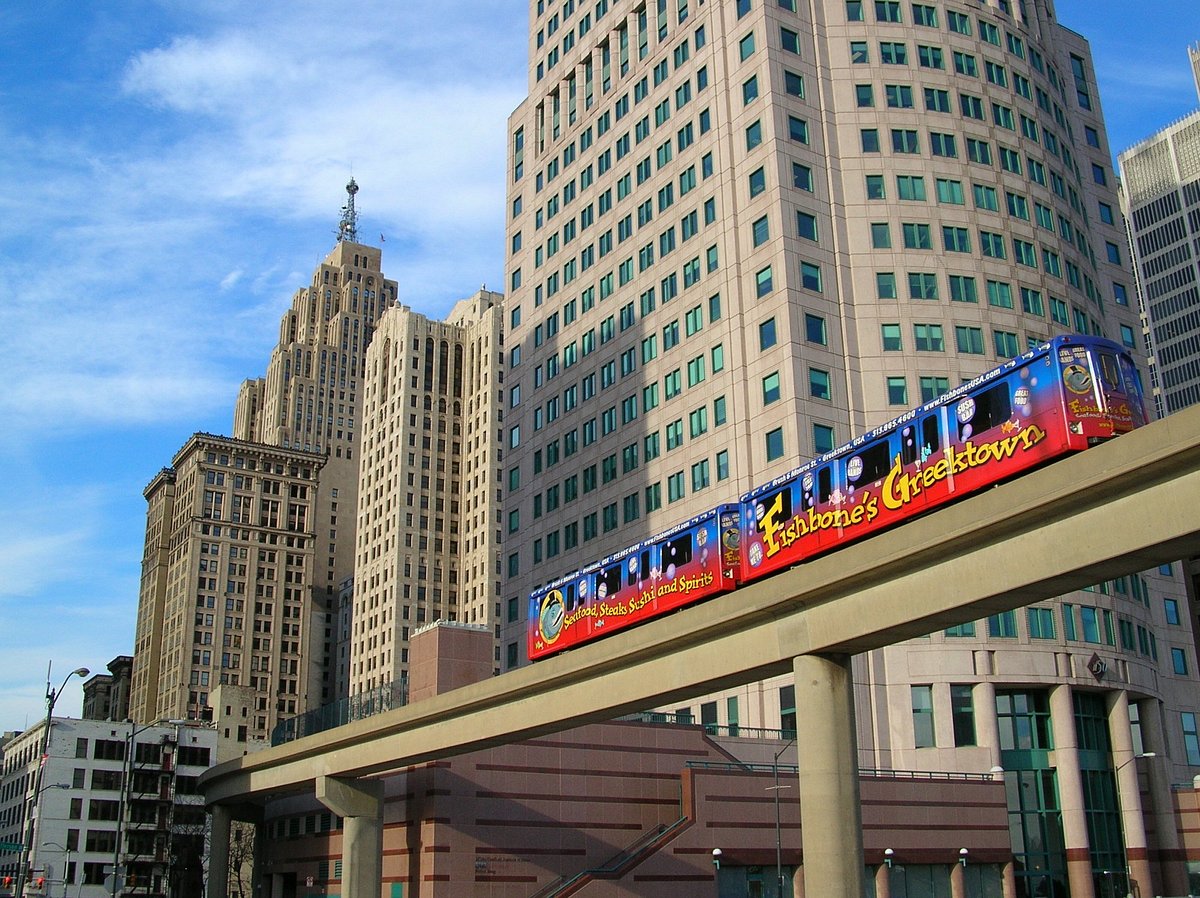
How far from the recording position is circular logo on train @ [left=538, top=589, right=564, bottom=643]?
49.4 metres

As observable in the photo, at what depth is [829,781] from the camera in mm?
30234

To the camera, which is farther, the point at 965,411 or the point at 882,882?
the point at 882,882

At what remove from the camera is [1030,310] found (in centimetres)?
7712

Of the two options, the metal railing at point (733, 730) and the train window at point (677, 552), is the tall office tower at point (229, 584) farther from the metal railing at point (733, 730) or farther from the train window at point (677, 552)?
the train window at point (677, 552)

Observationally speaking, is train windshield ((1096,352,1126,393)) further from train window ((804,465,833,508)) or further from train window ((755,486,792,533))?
train window ((755,486,792,533))

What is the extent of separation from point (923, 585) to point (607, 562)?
63.2ft

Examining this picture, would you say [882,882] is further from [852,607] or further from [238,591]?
[238,591]

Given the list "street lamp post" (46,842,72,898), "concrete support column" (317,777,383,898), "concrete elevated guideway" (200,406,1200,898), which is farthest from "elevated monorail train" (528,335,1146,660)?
"street lamp post" (46,842,72,898)

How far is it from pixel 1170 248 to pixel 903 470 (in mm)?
171493

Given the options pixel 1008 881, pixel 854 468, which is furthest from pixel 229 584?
pixel 854 468

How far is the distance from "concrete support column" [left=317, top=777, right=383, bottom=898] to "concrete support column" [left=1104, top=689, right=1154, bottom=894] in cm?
4037

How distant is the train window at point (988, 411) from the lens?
31469 millimetres

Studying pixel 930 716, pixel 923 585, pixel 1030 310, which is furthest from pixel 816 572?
pixel 1030 310

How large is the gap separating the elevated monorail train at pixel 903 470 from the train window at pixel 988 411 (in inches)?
1.0
